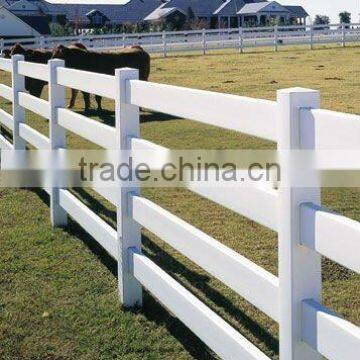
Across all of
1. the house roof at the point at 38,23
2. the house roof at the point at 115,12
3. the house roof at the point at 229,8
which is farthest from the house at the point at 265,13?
the house roof at the point at 38,23

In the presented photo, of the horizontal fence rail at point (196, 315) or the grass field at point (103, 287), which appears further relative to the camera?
the grass field at point (103, 287)

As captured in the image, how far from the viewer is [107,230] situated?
15.4 feet

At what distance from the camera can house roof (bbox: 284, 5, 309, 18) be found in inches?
3315

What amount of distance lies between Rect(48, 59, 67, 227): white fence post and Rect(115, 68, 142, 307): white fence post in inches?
72.5

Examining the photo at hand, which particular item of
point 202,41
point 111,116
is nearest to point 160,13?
point 202,41

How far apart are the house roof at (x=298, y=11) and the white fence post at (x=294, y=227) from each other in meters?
83.9

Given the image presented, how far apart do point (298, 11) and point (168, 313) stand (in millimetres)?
86273

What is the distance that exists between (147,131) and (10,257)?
6.57 metres

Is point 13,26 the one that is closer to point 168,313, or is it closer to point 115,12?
point 115,12

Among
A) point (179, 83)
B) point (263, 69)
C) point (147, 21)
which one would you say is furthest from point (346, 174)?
point (147, 21)

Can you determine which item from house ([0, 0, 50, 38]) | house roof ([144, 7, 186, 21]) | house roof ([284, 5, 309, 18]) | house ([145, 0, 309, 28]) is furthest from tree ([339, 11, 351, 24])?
house ([0, 0, 50, 38])

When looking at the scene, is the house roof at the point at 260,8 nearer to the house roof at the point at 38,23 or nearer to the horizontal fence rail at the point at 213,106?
the house roof at the point at 38,23

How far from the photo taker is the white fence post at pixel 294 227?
97.5 inches

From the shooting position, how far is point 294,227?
2.49m
